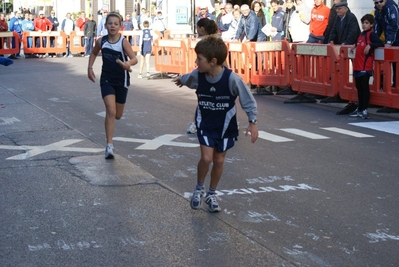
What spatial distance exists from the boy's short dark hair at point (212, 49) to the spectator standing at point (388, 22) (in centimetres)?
776

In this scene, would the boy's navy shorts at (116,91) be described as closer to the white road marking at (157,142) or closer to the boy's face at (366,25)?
the white road marking at (157,142)

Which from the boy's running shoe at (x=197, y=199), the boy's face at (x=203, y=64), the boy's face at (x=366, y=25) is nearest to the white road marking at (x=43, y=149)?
the boy's running shoe at (x=197, y=199)

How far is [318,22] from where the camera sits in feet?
58.9

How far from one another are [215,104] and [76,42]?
32.7 meters

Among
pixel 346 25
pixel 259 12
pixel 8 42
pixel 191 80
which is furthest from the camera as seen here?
pixel 8 42

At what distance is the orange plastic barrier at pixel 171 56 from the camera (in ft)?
74.7

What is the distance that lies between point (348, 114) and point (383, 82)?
31.6 inches

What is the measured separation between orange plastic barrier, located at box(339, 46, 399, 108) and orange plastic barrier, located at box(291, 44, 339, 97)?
1.23ft

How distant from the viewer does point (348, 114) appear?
45.7ft

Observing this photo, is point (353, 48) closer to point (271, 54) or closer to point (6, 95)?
point (271, 54)

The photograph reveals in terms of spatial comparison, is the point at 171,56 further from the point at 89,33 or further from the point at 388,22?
the point at 89,33

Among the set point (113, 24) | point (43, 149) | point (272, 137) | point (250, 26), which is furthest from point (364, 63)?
point (250, 26)

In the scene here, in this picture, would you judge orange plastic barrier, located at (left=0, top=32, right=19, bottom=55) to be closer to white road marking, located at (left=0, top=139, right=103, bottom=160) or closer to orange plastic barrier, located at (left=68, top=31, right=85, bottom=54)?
orange plastic barrier, located at (left=68, top=31, right=85, bottom=54)

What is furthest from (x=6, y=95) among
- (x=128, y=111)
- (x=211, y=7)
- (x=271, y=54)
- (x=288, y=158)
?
(x=211, y=7)
